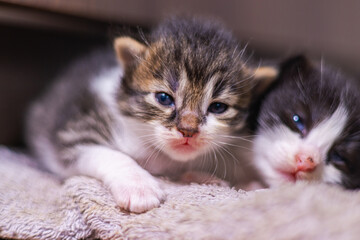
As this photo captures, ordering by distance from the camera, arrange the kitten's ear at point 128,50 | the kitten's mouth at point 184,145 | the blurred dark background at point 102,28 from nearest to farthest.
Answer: the kitten's mouth at point 184,145 → the kitten's ear at point 128,50 → the blurred dark background at point 102,28

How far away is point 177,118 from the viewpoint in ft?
4.03

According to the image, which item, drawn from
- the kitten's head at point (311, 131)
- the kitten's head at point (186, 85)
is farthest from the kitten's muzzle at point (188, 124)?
the kitten's head at point (311, 131)

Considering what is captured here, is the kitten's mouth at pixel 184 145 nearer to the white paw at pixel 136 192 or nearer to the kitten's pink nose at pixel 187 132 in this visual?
the kitten's pink nose at pixel 187 132

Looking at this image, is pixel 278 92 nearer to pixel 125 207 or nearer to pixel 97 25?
pixel 125 207

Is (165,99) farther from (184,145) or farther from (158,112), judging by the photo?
(184,145)

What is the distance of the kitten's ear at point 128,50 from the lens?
138cm

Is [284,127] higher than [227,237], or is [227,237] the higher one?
[284,127]

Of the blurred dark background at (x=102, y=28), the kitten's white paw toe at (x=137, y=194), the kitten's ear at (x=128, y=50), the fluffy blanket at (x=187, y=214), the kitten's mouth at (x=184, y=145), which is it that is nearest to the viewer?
the fluffy blanket at (x=187, y=214)

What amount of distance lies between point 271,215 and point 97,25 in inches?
60.0

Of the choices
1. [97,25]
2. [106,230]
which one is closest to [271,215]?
[106,230]

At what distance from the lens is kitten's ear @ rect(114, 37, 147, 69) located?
1.38 meters

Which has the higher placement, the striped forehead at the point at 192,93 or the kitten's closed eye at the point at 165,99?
the striped forehead at the point at 192,93

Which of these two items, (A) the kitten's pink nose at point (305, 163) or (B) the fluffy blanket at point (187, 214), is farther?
(A) the kitten's pink nose at point (305, 163)

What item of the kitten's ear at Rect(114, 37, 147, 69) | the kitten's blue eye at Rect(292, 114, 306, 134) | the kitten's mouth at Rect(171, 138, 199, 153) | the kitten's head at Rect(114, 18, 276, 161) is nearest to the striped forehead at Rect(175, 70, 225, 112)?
the kitten's head at Rect(114, 18, 276, 161)
